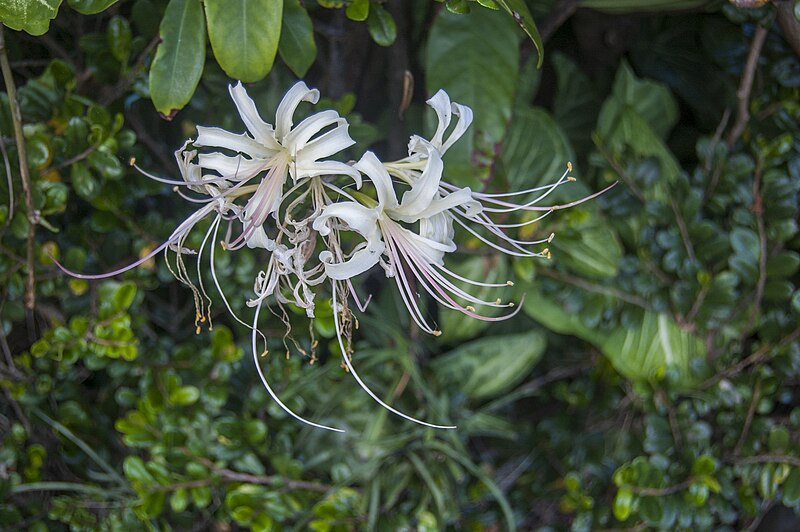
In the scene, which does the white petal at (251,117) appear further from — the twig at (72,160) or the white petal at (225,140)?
the twig at (72,160)

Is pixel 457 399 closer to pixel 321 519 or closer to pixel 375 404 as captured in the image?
pixel 375 404

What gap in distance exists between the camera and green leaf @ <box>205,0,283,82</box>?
616mm

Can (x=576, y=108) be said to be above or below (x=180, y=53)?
below

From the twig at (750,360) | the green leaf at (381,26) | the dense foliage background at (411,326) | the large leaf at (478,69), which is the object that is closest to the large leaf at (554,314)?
the dense foliage background at (411,326)

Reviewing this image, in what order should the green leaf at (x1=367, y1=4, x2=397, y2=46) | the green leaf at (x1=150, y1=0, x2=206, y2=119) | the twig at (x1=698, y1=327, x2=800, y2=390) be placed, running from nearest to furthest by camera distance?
1. the green leaf at (x1=150, y1=0, x2=206, y2=119)
2. the green leaf at (x1=367, y1=4, x2=397, y2=46)
3. the twig at (x1=698, y1=327, x2=800, y2=390)

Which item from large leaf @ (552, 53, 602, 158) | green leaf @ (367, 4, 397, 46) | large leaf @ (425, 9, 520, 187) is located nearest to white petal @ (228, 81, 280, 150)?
green leaf @ (367, 4, 397, 46)

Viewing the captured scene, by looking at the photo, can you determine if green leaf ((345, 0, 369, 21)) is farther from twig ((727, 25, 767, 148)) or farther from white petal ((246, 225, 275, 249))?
twig ((727, 25, 767, 148))

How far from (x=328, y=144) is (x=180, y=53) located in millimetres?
184

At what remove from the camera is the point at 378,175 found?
1.82ft

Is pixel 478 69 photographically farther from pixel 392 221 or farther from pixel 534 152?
pixel 392 221

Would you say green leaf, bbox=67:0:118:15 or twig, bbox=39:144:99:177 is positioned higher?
green leaf, bbox=67:0:118:15

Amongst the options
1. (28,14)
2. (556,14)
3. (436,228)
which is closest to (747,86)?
(556,14)

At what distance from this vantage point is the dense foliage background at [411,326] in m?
0.86

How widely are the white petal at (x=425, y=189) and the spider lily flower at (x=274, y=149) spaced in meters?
0.04
